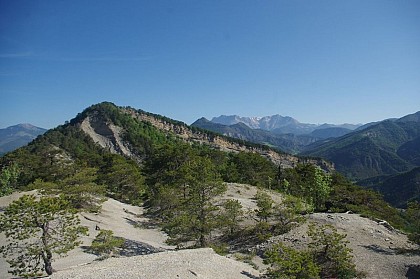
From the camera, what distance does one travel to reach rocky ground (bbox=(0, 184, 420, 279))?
16656 millimetres

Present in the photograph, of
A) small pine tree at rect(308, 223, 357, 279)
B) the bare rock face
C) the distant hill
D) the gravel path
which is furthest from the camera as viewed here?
the distant hill

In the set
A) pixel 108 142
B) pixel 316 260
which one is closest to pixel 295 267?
pixel 316 260

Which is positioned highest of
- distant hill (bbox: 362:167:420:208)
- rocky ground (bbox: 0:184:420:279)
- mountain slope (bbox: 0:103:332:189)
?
mountain slope (bbox: 0:103:332:189)

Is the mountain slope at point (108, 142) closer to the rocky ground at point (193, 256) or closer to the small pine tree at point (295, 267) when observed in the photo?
the rocky ground at point (193, 256)

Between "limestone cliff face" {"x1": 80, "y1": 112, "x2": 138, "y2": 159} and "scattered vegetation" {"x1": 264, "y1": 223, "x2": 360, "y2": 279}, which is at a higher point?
"limestone cliff face" {"x1": 80, "y1": 112, "x2": 138, "y2": 159}

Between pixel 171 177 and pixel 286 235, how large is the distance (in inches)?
949

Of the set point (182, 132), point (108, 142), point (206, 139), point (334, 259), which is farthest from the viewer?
point (206, 139)

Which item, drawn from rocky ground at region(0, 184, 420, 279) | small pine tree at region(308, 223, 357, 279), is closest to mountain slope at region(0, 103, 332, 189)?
rocky ground at region(0, 184, 420, 279)

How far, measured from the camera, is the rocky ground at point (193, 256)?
54.6ft

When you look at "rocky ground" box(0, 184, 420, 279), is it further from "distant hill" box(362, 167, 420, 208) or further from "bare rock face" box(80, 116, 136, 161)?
"distant hill" box(362, 167, 420, 208)

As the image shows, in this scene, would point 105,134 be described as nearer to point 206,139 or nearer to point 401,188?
point 206,139

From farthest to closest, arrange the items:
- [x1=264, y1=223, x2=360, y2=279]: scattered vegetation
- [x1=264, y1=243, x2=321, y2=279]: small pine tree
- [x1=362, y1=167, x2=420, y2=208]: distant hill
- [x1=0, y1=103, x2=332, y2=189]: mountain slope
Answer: [x1=362, y1=167, x2=420, y2=208]: distant hill
[x1=0, y1=103, x2=332, y2=189]: mountain slope
[x1=264, y1=223, x2=360, y2=279]: scattered vegetation
[x1=264, y1=243, x2=321, y2=279]: small pine tree

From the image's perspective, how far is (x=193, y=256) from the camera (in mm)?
19531

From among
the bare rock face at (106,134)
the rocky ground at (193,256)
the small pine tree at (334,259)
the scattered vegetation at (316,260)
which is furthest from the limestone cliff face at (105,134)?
the scattered vegetation at (316,260)
